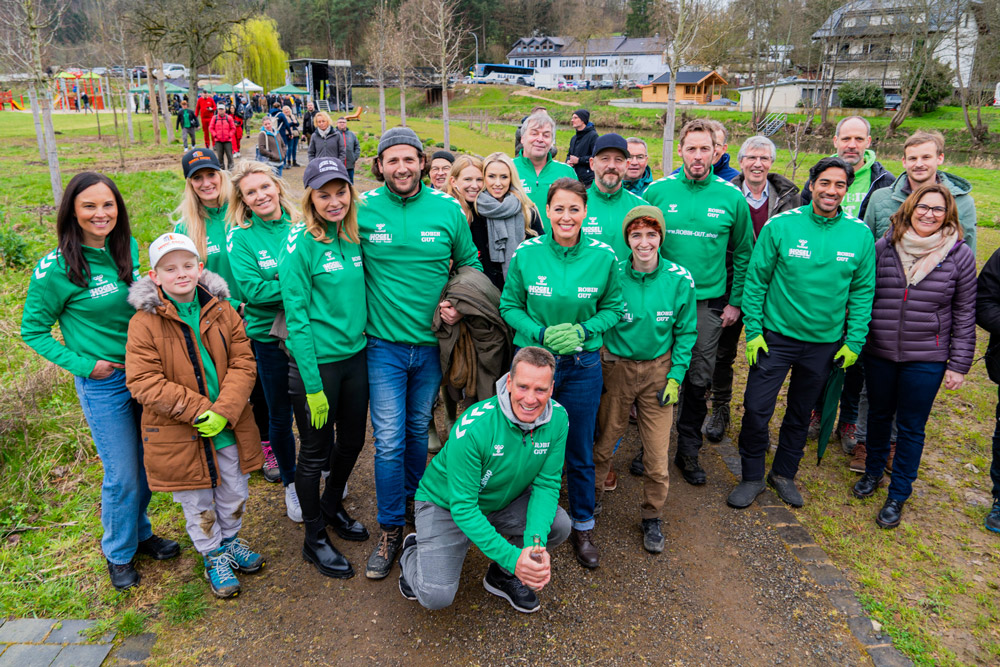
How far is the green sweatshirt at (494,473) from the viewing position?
343cm

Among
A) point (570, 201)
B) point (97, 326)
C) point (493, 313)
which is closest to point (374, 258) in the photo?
point (493, 313)

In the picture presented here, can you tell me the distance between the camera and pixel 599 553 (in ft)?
14.2

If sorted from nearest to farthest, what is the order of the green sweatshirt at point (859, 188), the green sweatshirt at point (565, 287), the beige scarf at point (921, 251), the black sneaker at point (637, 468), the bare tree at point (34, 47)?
the green sweatshirt at point (565, 287) → the beige scarf at point (921, 251) → the black sneaker at point (637, 468) → the green sweatshirt at point (859, 188) → the bare tree at point (34, 47)

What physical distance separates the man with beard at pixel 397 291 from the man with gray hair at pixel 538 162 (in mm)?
1685

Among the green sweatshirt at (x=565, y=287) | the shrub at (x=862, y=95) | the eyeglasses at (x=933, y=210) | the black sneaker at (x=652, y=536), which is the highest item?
the shrub at (x=862, y=95)

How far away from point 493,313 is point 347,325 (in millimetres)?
949

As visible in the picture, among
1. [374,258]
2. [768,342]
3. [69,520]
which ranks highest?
[374,258]

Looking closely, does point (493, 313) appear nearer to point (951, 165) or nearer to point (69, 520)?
point (69, 520)

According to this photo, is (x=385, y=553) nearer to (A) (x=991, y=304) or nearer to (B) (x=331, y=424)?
(B) (x=331, y=424)

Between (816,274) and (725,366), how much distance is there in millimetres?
1580

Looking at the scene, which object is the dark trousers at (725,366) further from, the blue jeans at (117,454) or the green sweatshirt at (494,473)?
the blue jeans at (117,454)

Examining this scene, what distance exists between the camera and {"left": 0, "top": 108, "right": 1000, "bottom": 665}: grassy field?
147 inches

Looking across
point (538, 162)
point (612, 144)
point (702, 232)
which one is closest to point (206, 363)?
point (612, 144)

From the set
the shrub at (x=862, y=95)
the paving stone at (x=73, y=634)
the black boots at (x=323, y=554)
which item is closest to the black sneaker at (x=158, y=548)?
the paving stone at (x=73, y=634)
